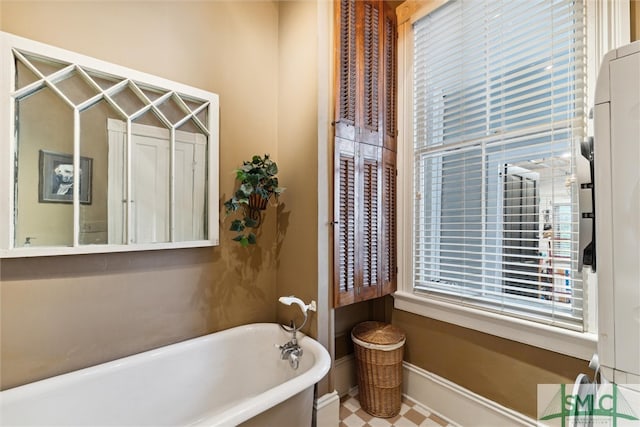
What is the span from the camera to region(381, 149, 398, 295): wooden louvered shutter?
2031mm

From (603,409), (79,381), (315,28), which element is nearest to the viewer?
(603,409)

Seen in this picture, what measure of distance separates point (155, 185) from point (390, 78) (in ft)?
5.78

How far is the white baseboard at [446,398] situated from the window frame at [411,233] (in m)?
0.41

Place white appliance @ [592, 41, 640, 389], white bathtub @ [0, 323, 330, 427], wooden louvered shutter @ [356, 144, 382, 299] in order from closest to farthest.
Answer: white appliance @ [592, 41, 640, 389] < white bathtub @ [0, 323, 330, 427] < wooden louvered shutter @ [356, 144, 382, 299]

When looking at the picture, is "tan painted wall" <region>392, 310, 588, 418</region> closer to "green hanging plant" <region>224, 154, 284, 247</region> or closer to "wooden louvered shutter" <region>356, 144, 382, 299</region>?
"wooden louvered shutter" <region>356, 144, 382, 299</region>

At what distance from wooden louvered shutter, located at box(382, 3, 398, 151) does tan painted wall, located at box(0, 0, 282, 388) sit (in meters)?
0.69

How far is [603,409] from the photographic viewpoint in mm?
775

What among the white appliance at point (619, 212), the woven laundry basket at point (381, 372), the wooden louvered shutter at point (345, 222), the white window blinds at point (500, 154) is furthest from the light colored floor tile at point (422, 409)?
the white appliance at point (619, 212)

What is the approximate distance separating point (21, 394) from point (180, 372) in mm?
612

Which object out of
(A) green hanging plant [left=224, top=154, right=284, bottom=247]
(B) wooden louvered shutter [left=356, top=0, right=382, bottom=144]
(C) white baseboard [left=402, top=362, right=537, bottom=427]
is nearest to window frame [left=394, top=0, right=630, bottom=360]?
(B) wooden louvered shutter [left=356, top=0, right=382, bottom=144]

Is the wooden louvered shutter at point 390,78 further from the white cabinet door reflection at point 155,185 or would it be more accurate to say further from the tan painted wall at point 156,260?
the white cabinet door reflection at point 155,185

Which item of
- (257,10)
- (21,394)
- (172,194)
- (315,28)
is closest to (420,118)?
(315,28)

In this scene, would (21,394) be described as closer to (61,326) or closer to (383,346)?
(61,326)

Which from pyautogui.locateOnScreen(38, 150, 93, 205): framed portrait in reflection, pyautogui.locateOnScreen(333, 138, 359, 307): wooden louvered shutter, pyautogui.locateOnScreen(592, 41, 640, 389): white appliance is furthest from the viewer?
pyautogui.locateOnScreen(333, 138, 359, 307): wooden louvered shutter
